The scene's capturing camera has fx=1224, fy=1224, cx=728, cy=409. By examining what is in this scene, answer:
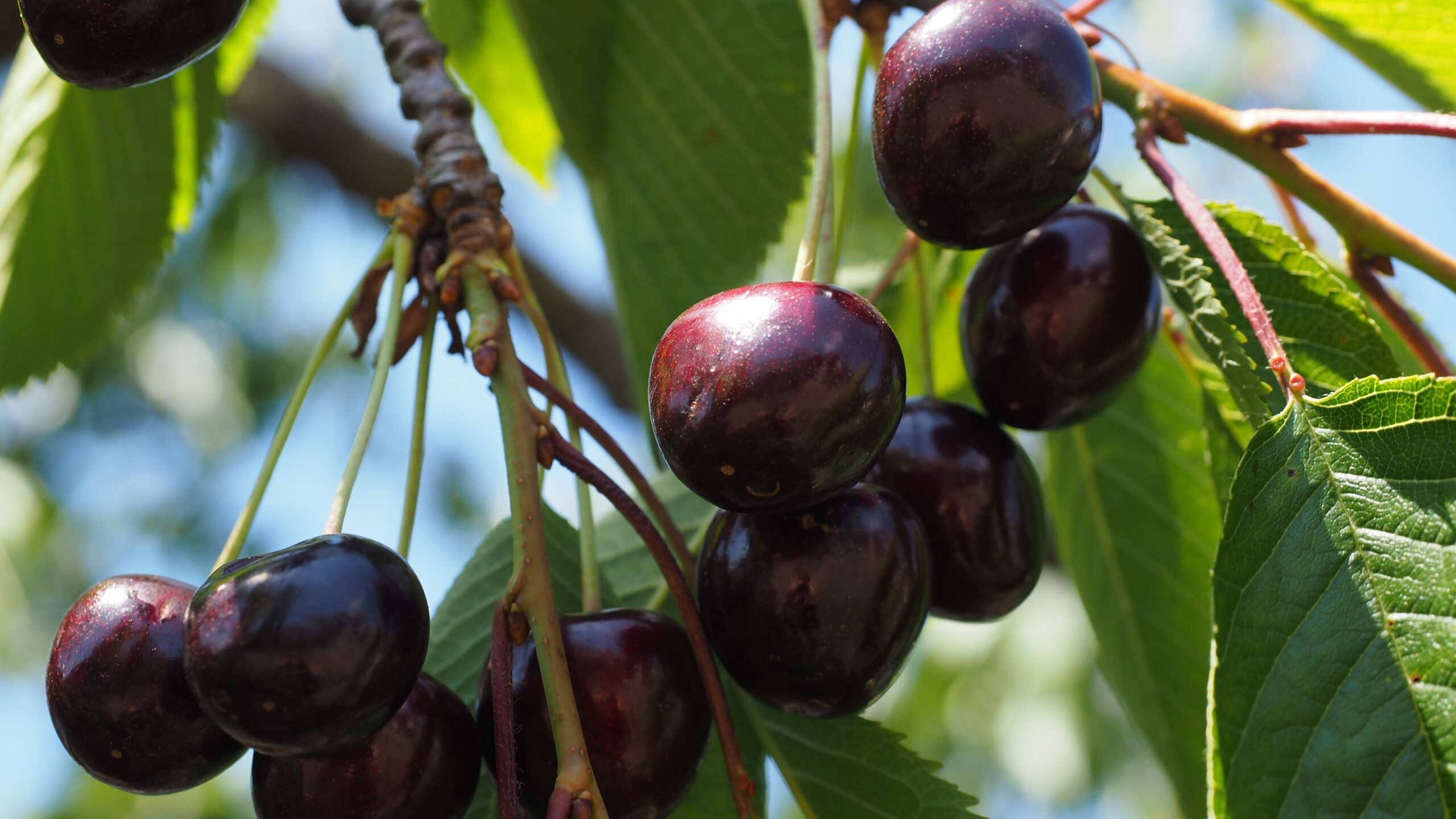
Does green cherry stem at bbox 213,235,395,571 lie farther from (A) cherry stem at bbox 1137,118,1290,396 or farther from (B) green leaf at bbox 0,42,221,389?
(A) cherry stem at bbox 1137,118,1290,396

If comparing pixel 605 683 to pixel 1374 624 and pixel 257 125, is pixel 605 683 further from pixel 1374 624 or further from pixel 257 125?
pixel 257 125

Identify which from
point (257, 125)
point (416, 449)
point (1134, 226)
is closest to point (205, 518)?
point (257, 125)

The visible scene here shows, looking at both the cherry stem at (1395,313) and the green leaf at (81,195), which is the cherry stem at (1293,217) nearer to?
the cherry stem at (1395,313)

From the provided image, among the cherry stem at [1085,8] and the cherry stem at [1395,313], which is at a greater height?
the cherry stem at [1085,8]

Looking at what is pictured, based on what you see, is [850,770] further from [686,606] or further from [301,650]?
[301,650]

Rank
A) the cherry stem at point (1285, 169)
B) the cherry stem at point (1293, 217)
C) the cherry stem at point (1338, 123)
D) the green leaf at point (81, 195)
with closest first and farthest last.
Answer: the cherry stem at point (1338, 123) < the cherry stem at point (1285, 169) < the cherry stem at point (1293, 217) < the green leaf at point (81, 195)

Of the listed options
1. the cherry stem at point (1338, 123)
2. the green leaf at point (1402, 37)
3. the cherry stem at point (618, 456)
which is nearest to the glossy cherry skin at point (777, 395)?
the cherry stem at point (618, 456)

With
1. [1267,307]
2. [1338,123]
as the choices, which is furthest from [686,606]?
[1338,123]

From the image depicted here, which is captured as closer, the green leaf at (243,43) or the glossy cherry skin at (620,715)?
the glossy cherry skin at (620,715)
